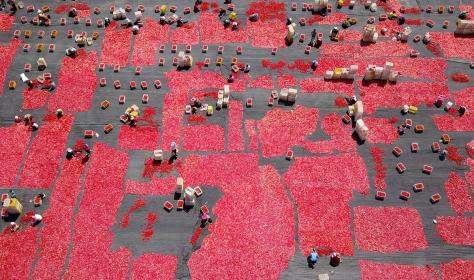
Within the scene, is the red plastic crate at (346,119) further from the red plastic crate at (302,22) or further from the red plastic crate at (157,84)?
the red plastic crate at (157,84)

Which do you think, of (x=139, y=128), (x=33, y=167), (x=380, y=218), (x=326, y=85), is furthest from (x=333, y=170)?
(x=33, y=167)

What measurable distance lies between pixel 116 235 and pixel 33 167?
9727 millimetres

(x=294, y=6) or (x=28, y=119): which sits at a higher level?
(x=294, y=6)

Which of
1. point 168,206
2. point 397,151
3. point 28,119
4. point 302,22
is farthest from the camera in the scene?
point 302,22

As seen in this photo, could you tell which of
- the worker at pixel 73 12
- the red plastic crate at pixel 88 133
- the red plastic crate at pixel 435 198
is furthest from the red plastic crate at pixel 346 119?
the worker at pixel 73 12

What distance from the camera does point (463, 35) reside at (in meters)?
50.3

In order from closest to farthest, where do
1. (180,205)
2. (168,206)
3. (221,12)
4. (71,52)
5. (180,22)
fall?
(168,206), (180,205), (71,52), (180,22), (221,12)

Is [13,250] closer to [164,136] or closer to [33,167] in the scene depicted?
[33,167]

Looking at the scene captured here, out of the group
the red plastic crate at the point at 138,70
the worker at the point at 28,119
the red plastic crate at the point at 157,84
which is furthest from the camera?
the red plastic crate at the point at 138,70

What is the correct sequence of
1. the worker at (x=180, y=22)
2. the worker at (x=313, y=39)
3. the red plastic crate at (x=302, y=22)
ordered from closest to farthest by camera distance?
1. the worker at (x=313, y=39)
2. the worker at (x=180, y=22)
3. the red plastic crate at (x=302, y=22)

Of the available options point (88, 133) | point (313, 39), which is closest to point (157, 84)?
point (88, 133)

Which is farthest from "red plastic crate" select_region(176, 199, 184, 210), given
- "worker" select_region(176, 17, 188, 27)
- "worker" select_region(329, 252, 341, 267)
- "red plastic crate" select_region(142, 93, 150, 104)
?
"worker" select_region(176, 17, 188, 27)

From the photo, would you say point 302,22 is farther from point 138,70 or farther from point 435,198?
point 435,198

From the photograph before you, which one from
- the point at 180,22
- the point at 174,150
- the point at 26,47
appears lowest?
the point at 174,150
